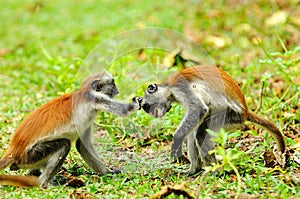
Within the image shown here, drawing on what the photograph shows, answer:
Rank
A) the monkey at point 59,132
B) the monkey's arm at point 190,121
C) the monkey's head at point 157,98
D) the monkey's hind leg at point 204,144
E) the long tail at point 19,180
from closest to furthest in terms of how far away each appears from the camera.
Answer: the long tail at point 19,180 < the monkey at point 59,132 < the monkey's arm at point 190,121 < the monkey's hind leg at point 204,144 < the monkey's head at point 157,98

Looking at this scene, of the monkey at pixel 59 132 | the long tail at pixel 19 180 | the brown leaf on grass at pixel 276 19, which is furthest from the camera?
the brown leaf on grass at pixel 276 19

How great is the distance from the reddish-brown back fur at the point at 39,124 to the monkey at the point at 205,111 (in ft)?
4.45

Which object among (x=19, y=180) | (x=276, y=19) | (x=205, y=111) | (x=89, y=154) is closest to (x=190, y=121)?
(x=205, y=111)

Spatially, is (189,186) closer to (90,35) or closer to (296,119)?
(296,119)

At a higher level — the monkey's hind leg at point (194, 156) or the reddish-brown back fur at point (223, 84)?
the reddish-brown back fur at point (223, 84)

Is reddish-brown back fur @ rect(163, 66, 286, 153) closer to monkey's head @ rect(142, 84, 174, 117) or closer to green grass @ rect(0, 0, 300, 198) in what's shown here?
monkey's head @ rect(142, 84, 174, 117)

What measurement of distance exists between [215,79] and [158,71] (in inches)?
92.0

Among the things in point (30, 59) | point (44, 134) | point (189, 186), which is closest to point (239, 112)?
point (189, 186)

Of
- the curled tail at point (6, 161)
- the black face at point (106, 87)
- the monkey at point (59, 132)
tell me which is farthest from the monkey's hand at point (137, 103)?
the curled tail at point (6, 161)

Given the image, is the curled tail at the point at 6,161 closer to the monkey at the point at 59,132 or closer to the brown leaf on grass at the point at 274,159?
the monkey at the point at 59,132

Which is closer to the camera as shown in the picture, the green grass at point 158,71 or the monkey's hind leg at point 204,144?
the green grass at point 158,71

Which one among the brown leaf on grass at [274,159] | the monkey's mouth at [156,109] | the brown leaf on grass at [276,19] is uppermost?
the brown leaf on grass at [276,19]

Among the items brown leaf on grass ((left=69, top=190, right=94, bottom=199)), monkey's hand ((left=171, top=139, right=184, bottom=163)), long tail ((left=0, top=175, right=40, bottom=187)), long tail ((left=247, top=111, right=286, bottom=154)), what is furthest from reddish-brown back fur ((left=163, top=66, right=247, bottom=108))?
long tail ((left=0, top=175, right=40, bottom=187))

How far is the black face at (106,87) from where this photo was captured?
274 inches
